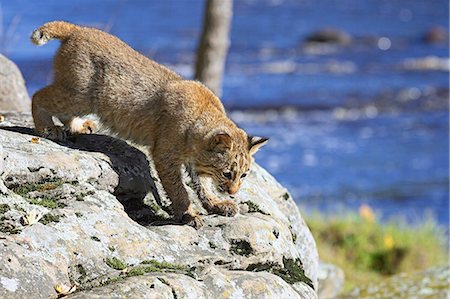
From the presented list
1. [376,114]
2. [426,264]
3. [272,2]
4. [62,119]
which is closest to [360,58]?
[376,114]

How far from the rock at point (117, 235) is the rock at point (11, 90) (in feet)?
5.37

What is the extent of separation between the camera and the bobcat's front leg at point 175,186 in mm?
5695

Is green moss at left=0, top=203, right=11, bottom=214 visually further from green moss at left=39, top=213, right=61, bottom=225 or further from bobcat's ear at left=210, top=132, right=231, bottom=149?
bobcat's ear at left=210, top=132, right=231, bottom=149

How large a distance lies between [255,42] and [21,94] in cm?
2566

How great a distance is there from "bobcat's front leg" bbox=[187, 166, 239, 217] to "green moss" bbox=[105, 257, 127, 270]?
1.15 m

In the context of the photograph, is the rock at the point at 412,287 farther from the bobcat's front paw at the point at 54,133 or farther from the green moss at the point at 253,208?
the bobcat's front paw at the point at 54,133

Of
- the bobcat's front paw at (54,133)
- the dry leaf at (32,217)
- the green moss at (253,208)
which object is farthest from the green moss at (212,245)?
the bobcat's front paw at (54,133)

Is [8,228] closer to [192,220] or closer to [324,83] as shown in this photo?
[192,220]

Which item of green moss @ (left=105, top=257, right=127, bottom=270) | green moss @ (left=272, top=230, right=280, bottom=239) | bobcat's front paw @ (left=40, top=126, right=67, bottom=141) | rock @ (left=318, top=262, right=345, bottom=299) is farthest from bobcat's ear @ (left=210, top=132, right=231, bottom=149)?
rock @ (left=318, top=262, right=345, bottom=299)

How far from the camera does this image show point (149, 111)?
643 centimetres

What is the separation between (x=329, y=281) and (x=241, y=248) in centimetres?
370

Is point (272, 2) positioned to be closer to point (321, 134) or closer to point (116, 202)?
point (321, 134)

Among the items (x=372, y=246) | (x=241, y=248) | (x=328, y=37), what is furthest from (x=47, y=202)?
(x=328, y=37)

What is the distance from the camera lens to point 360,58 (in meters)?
31.2
